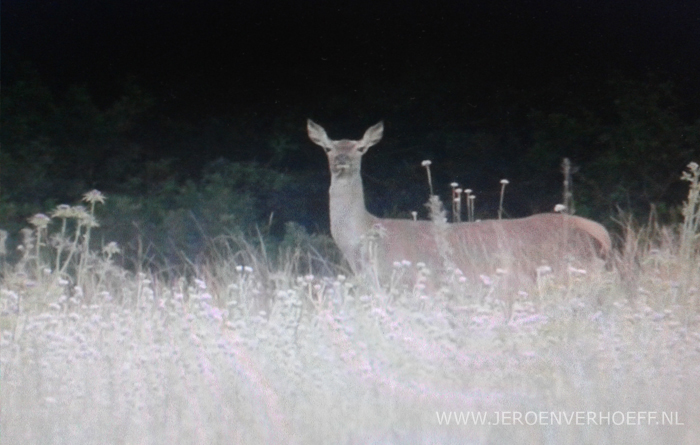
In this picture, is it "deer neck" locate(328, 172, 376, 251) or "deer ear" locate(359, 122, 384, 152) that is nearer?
"deer neck" locate(328, 172, 376, 251)

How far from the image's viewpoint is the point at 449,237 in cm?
816

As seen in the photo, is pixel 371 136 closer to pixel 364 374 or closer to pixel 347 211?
pixel 347 211

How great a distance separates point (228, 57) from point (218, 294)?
564cm

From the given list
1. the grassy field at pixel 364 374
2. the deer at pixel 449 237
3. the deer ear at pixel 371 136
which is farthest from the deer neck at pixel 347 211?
the grassy field at pixel 364 374

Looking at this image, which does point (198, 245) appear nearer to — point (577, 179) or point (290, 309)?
point (577, 179)

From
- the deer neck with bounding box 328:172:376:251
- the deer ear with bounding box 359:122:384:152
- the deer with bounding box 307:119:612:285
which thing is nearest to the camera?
the deer with bounding box 307:119:612:285

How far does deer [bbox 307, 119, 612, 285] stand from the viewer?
7.73 m

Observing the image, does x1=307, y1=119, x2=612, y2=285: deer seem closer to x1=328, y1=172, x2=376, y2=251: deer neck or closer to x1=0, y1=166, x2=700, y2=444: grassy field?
x1=328, y1=172, x2=376, y2=251: deer neck

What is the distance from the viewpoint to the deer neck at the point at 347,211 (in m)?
8.67

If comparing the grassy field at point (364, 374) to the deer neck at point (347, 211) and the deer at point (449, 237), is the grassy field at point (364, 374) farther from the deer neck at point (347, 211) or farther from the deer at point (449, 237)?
the deer neck at point (347, 211)

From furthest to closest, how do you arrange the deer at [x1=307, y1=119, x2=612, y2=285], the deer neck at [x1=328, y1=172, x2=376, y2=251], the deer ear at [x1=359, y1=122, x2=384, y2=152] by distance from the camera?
the deer ear at [x1=359, y1=122, x2=384, y2=152] → the deer neck at [x1=328, y1=172, x2=376, y2=251] → the deer at [x1=307, y1=119, x2=612, y2=285]

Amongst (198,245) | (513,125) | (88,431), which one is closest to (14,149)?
(198,245)

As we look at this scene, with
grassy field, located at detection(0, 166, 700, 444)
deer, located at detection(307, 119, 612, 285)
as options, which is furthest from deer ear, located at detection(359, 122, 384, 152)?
grassy field, located at detection(0, 166, 700, 444)

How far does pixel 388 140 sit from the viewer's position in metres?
12.2
